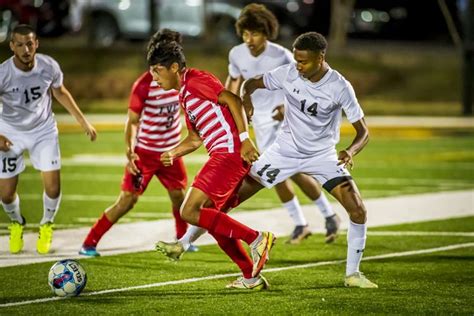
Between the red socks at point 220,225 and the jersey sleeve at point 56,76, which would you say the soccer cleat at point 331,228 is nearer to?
the red socks at point 220,225

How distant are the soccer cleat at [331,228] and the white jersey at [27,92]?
9.37 feet

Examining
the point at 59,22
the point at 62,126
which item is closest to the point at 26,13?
the point at 59,22

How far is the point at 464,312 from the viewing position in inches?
322

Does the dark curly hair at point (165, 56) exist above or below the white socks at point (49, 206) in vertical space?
above

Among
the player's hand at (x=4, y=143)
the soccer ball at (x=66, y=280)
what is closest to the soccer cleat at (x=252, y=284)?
the soccer ball at (x=66, y=280)

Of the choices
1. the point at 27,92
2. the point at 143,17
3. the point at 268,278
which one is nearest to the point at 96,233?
the point at 27,92

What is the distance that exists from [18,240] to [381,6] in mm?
21244

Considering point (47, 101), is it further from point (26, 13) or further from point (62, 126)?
point (26, 13)

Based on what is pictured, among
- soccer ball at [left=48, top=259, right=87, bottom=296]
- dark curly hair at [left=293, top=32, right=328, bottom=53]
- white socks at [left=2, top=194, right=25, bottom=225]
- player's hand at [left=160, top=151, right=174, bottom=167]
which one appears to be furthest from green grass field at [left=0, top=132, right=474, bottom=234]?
dark curly hair at [left=293, top=32, right=328, bottom=53]

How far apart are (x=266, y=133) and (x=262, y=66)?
656mm

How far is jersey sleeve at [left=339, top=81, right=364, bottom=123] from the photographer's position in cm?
895

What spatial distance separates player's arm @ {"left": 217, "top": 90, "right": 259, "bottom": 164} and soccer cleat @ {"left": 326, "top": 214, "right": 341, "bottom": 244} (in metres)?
2.93

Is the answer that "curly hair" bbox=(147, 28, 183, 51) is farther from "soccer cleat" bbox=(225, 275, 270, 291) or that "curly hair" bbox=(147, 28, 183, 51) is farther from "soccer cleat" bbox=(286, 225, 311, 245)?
"soccer cleat" bbox=(286, 225, 311, 245)

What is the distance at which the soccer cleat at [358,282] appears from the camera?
356 inches
